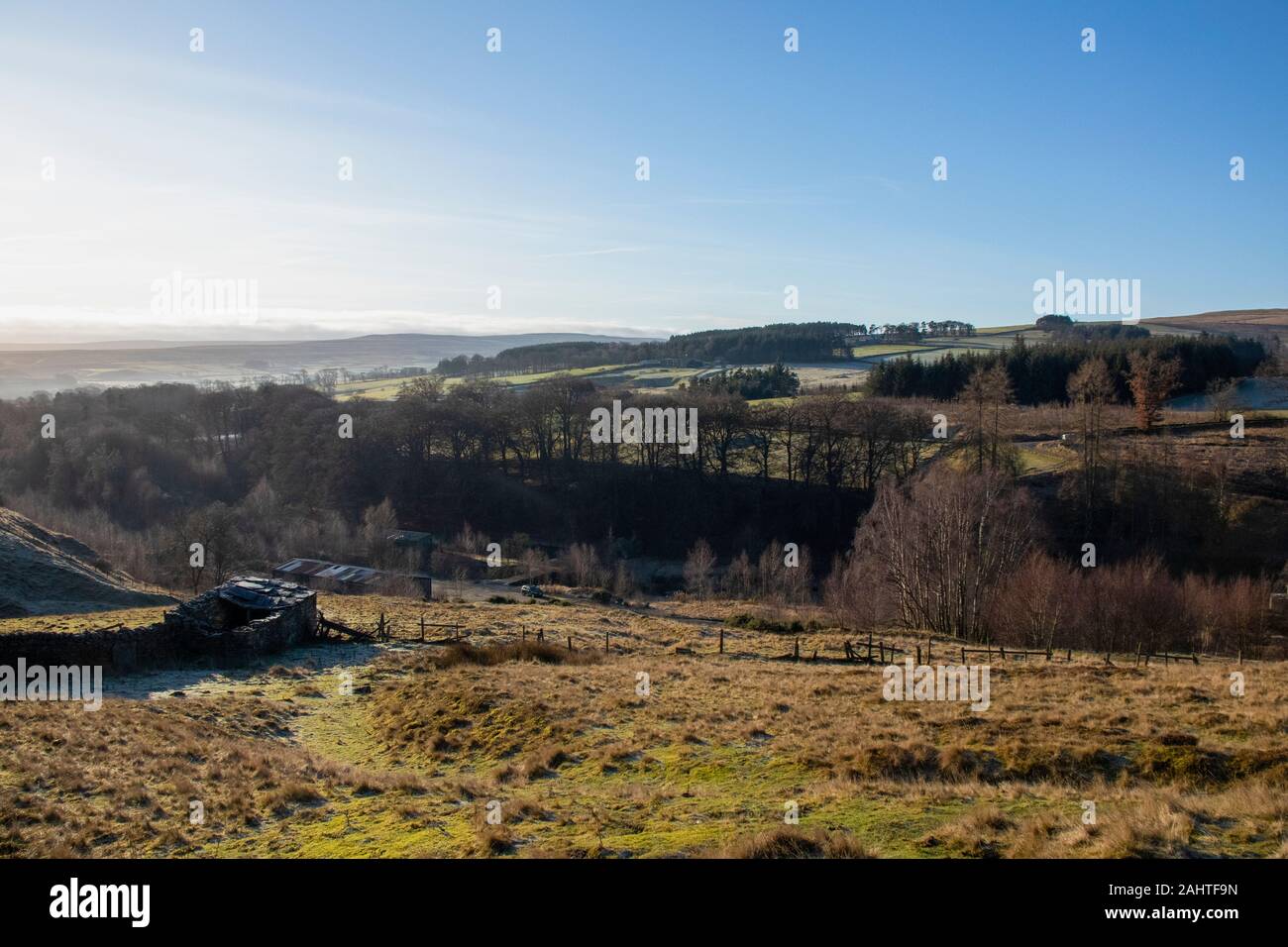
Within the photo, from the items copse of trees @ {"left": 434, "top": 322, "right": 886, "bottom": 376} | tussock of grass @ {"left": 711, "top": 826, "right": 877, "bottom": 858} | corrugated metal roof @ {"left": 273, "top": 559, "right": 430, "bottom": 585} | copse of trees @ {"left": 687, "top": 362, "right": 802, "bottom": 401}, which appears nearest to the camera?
tussock of grass @ {"left": 711, "top": 826, "right": 877, "bottom": 858}

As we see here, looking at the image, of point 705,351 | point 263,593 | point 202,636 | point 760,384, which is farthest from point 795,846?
point 705,351

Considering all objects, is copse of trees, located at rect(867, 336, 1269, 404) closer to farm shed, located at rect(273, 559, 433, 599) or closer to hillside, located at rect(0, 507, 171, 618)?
farm shed, located at rect(273, 559, 433, 599)

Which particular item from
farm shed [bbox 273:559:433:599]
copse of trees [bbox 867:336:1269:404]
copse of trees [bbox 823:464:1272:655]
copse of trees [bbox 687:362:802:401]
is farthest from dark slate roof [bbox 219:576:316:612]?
copse of trees [bbox 867:336:1269:404]

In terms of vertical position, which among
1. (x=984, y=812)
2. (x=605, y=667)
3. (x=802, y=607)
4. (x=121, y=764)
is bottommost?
(x=802, y=607)

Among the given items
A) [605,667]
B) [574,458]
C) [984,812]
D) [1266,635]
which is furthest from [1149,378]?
[984,812]

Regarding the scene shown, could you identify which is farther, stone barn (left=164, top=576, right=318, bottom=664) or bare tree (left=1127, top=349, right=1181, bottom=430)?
bare tree (left=1127, top=349, right=1181, bottom=430)
